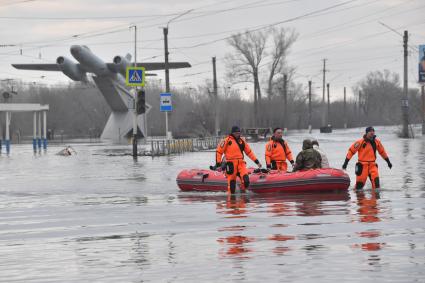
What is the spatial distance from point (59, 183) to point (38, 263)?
53.3ft

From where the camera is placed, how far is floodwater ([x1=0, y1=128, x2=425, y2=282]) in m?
9.42

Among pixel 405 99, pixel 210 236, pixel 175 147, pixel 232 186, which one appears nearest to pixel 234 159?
pixel 232 186

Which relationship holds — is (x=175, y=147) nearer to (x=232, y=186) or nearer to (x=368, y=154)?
(x=232, y=186)

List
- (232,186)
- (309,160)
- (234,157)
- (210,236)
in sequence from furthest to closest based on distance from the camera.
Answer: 1. (309,160)
2. (232,186)
3. (234,157)
4. (210,236)

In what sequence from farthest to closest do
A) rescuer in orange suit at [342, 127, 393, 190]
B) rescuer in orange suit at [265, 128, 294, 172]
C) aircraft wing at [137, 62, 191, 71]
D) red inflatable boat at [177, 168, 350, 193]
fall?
1. aircraft wing at [137, 62, 191, 71]
2. rescuer in orange suit at [265, 128, 294, 172]
3. rescuer in orange suit at [342, 127, 393, 190]
4. red inflatable boat at [177, 168, 350, 193]

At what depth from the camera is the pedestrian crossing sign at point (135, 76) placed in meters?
41.0

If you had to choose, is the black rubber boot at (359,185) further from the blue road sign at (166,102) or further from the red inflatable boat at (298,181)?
the blue road sign at (166,102)

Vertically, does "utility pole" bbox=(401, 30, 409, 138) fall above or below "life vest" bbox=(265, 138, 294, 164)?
above

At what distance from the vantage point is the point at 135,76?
41188 mm

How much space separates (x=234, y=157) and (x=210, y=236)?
7498 millimetres

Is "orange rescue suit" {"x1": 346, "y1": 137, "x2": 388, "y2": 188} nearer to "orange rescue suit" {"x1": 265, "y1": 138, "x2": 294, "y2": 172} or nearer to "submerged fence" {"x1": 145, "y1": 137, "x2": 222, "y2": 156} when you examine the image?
"orange rescue suit" {"x1": 265, "y1": 138, "x2": 294, "y2": 172}

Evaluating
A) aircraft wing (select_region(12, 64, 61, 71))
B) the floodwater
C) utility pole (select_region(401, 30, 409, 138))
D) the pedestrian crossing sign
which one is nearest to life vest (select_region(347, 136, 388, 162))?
the floodwater

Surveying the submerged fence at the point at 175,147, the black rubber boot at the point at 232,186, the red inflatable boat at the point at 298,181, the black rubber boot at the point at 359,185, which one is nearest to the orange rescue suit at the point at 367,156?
the black rubber boot at the point at 359,185

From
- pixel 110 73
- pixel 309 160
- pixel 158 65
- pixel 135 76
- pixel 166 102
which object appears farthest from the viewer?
pixel 110 73
